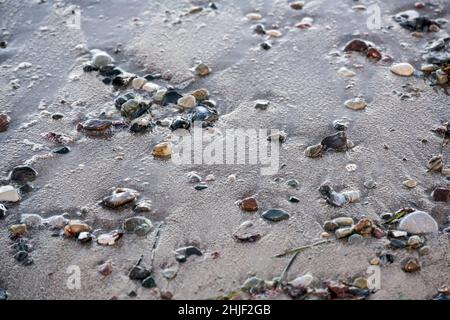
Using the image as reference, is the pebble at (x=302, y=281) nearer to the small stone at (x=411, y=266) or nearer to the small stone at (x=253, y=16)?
the small stone at (x=411, y=266)

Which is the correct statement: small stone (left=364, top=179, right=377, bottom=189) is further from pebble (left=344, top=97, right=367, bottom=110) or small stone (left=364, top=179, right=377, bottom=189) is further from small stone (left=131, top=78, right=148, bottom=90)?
small stone (left=131, top=78, right=148, bottom=90)

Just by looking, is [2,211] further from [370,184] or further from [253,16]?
[253,16]

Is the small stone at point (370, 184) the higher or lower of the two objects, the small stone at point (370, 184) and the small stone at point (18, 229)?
the lower

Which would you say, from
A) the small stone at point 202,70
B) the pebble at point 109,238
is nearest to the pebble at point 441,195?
the pebble at point 109,238

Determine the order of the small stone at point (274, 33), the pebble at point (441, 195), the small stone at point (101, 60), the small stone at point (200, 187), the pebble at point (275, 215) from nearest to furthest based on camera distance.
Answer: the pebble at point (275, 215)
the pebble at point (441, 195)
the small stone at point (200, 187)
the small stone at point (101, 60)
the small stone at point (274, 33)

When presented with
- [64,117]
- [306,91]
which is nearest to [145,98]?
[64,117]

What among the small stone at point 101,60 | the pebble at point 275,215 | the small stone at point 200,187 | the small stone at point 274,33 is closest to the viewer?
A: the pebble at point 275,215

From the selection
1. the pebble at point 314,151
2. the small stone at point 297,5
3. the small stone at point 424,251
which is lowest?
the small stone at point 424,251
